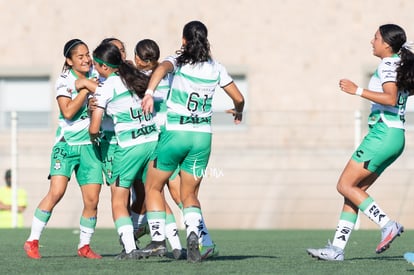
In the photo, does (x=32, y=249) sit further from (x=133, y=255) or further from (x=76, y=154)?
(x=133, y=255)

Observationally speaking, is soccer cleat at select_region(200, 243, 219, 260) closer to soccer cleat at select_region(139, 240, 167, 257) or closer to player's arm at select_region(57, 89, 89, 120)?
soccer cleat at select_region(139, 240, 167, 257)

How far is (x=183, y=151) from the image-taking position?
395 inches

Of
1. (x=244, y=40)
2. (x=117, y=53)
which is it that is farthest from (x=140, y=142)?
(x=244, y=40)

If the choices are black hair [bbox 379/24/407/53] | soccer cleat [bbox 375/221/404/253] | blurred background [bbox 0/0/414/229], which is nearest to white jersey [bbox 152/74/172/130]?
black hair [bbox 379/24/407/53]

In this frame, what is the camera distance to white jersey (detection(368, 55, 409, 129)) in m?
10.1

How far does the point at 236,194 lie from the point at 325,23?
4439mm

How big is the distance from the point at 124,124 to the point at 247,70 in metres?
13.6

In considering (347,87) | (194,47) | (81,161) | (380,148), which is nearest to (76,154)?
(81,161)

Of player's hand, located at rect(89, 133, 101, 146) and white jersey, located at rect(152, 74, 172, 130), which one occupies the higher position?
white jersey, located at rect(152, 74, 172, 130)

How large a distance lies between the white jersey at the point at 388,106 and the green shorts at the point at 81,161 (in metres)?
2.44

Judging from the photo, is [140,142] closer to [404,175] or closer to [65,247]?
[65,247]

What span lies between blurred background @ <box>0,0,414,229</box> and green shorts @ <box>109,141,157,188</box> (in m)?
10.7

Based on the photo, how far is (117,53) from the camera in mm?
10414

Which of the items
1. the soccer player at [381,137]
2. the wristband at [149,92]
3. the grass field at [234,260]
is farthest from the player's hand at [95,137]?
the soccer player at [381,137]
